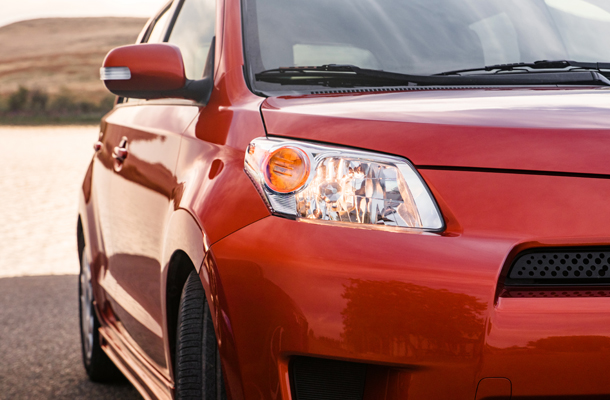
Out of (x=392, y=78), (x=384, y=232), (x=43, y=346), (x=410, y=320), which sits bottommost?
(x=43, y=346)

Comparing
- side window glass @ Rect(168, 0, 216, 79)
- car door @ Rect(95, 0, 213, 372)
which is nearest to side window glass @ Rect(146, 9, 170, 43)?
car door @ Rect(95, 0, 213, 372)

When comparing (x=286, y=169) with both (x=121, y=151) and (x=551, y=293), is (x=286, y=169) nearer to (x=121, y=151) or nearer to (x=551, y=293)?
(x=551, y=293)

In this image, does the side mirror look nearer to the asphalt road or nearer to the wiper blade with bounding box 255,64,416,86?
the wiper blade with bounding box 255,64,416,86

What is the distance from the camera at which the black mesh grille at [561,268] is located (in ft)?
5.16

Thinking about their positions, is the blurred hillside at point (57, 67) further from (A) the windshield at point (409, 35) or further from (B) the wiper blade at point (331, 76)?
(B) the wiper blade at point (331, 76)

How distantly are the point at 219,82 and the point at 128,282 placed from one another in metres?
1.01

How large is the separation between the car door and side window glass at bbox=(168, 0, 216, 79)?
0.04 feet

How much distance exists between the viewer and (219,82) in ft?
7.55

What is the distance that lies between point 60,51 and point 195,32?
307ft

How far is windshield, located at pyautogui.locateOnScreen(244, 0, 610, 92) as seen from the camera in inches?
97.0

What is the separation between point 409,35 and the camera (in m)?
2.56

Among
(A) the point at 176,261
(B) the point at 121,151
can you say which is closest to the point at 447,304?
(A) the point at 176,261

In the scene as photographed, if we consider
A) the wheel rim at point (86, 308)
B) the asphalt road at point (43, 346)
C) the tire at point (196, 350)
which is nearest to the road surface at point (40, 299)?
the asphalt road at point (43, 346)

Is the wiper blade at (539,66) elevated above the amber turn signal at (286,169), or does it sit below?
above
